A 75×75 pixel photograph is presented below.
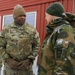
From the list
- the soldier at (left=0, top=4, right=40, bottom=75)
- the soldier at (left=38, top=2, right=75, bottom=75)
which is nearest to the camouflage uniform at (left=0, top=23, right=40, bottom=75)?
the soldier at (left=0, top=4, right=40, bottom=75)

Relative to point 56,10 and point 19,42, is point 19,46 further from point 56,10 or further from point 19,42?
point 56,10

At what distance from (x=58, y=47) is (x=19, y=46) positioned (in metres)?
1.98

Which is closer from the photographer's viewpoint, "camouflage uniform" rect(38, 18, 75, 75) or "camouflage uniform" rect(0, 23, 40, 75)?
"camouflage uniform" rect(38, 18, 75, 75)

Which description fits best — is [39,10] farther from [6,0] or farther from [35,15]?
[6,0]

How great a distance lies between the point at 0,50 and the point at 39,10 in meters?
3.50


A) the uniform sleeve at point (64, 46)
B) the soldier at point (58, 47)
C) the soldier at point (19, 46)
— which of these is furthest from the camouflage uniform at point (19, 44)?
the uniform sleeve at point (64, 46)

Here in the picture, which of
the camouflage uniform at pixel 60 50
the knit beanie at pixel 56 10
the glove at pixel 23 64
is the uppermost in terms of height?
the knit beanie at pixel 56 10

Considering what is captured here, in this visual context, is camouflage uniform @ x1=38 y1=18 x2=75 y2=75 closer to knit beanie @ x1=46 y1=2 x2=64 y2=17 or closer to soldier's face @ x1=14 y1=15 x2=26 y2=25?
knit beanie @ x1=46 y1=2 x2=64 y2=17

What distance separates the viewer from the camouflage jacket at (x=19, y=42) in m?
4.66

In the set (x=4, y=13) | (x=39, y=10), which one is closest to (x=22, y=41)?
(x=39, y=10)

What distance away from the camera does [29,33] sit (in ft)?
15.8

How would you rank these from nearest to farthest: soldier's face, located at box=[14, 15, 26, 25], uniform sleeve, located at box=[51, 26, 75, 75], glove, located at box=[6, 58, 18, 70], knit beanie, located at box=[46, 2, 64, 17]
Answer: uniform sleeve, located at box=[51, 26, 75, 75]
knit beanie, located at box=[46, 2, 64, 17]
glove, located at box=[6, 58, 18, 70]
soldier's face, located at box=[14, 15, 26, 25]

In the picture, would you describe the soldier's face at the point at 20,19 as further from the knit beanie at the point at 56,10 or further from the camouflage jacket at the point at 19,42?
the knit beanie at the point at 56,10

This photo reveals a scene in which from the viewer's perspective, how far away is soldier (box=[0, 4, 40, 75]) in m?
4.64
